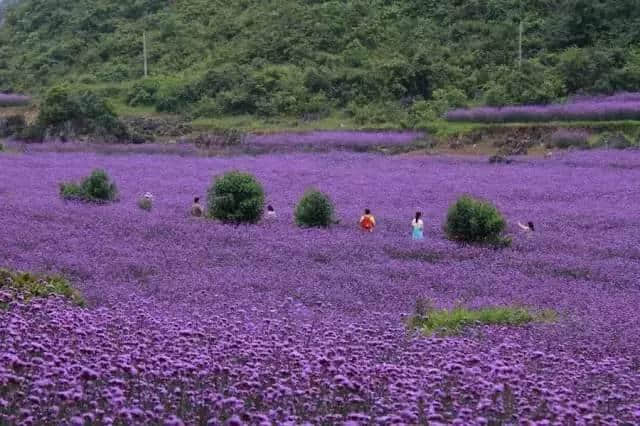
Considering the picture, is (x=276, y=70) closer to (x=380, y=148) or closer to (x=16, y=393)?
(x=380, y=148)

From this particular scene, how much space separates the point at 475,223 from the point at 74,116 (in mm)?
32486

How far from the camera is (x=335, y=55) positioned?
56.5 meters

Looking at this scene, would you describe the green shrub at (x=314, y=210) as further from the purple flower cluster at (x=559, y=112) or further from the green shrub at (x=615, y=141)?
the purple flower cluster at (x=559, y=112)

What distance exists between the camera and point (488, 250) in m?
17.8

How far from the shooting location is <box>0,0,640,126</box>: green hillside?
4872 cm

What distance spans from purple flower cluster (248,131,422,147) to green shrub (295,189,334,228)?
2113 centimetres

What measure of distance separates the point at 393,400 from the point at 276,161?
96.6 ft

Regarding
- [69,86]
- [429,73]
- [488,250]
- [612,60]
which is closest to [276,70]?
[429,73]

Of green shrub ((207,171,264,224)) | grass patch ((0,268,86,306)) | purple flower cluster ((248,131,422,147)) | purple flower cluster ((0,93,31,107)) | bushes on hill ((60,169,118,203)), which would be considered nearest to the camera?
grass patch ((0,268,86,306))

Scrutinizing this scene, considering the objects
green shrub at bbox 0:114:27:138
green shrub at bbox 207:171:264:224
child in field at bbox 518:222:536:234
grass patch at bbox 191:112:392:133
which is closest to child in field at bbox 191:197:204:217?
green shrub at bbox 207:171:264:224

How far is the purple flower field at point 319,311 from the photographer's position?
6.82 m

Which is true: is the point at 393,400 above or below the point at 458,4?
below

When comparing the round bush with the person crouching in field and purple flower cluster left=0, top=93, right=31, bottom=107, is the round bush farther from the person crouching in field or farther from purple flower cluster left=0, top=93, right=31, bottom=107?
purple flower cluster left=0, top=93, right=31, bottom=107

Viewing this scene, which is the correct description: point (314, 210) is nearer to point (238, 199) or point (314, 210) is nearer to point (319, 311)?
point (238, 199)
